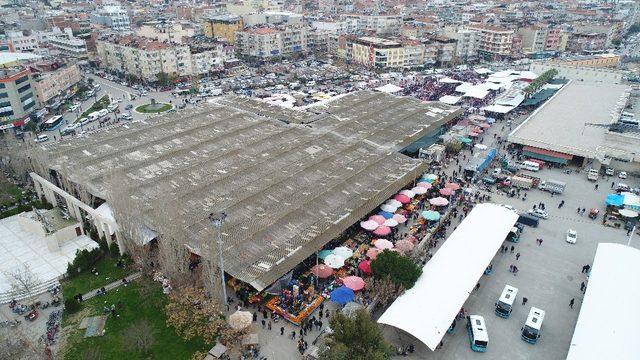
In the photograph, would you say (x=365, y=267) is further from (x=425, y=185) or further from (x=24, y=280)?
(x=24, y=280)

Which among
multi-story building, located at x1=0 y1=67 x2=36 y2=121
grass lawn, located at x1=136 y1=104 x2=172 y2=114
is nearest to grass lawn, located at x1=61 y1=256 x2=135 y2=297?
multi-story building, located at x1=0 y1=67 x2=36 y2=121

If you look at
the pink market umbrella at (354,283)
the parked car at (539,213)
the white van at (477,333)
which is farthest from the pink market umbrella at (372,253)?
the parked car at (539,213)

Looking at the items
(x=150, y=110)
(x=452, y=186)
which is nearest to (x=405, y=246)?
(x=452, y=186)

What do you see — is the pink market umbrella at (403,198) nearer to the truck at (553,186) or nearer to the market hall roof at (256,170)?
the market hall roof at (256,170)

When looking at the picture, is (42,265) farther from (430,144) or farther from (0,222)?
(430,144)

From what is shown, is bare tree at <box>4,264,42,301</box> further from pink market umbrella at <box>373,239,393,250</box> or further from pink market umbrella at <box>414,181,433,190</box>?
pink market umbrella at <box>414,181,433,190</box>

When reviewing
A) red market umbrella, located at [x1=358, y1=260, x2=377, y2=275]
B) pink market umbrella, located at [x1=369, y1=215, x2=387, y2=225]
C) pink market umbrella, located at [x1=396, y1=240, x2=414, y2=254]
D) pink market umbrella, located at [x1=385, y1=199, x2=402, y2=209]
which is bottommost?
red market umbrella, located at [x1=358, y1=260, x2=377, y2=275]

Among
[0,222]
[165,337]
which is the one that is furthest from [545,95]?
[0,222]
